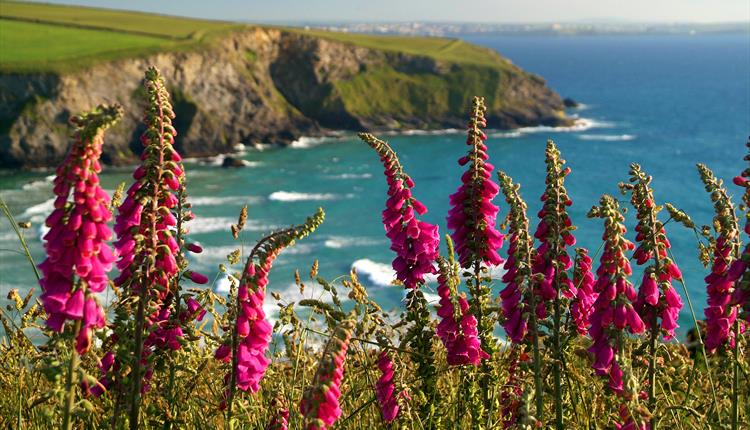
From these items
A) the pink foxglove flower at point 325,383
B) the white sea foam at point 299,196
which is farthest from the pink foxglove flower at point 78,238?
the white sea foam at point 299,196

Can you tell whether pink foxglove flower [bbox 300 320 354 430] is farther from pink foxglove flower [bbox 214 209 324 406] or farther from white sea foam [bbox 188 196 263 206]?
white sea foam [bbox 188 196 263 206]

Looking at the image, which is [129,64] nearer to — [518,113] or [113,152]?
[113,152]

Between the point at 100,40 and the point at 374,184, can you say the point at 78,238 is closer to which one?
the point at 374,184

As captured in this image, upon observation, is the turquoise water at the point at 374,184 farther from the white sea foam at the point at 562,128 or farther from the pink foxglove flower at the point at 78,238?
the pink foxglove flower at the point at 78,238

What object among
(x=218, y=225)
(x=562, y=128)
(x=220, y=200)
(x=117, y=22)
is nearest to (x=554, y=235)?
(x=218, y=225)

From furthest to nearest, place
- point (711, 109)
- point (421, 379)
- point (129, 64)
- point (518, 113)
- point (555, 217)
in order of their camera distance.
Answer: point (711, 109)
point (518, 113)
point (129, 64)
point (421, 379)
point (555, 217)

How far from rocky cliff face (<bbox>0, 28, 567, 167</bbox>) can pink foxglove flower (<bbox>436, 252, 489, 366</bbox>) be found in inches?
3589

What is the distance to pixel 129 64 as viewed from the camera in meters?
103

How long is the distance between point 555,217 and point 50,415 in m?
2.96

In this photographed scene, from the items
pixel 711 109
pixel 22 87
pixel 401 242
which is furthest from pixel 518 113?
pixel 401 242

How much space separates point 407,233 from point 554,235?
4.08ft

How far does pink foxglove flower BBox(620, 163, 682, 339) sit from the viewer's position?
171 inches

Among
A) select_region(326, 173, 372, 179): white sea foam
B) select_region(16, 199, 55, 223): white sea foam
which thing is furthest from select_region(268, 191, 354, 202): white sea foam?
select_region(16, 199, 55, 223): white sea foam

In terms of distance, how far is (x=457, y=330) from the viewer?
16.8 feet
